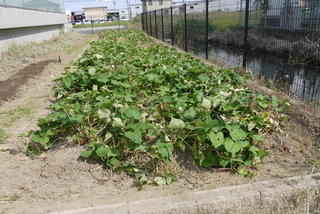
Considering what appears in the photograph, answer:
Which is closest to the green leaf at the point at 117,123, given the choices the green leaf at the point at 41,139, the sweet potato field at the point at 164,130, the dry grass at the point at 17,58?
the sweet potato field at the point at 164,130

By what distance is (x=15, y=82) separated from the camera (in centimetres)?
510

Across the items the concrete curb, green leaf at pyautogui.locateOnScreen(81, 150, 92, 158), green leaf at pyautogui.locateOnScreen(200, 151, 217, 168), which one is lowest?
the concrete curb

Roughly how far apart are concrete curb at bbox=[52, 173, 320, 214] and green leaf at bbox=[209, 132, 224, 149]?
1.07 feet

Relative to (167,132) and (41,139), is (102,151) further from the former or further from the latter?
(41,139)

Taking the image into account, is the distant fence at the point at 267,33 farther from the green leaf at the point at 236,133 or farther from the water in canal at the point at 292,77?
the green leaf at the point at 236,133

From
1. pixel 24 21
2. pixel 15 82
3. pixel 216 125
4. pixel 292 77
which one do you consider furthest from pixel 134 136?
pixel 24 21

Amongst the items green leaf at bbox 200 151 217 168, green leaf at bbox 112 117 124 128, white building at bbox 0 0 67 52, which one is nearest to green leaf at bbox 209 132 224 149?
green leaf at bbox 200 151 217 168

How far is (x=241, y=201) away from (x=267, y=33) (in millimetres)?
8095

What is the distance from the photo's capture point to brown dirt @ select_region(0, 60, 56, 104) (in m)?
4.47

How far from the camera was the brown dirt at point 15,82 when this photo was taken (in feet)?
14.7

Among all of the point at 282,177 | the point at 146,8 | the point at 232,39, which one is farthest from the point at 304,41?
the point at 146,8

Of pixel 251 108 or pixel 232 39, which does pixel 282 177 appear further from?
pixel 232 39

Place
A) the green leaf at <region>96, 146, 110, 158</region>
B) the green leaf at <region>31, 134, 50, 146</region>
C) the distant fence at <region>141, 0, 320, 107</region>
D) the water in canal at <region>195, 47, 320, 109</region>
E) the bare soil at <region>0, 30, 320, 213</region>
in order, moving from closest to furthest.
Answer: the bare soil at <region>0, 30, 320, 213</region>
the green leaf at <region>96, 146, 110, 158</region>
the green leaf at <region>31, 134, 50, 146</region>
the water in canal at <region>195, 47, 320, 109</region>
the distant fence at <region>141, 0, 320, 107</region>

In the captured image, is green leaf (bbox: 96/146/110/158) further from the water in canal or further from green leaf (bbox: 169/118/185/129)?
the water in canal
